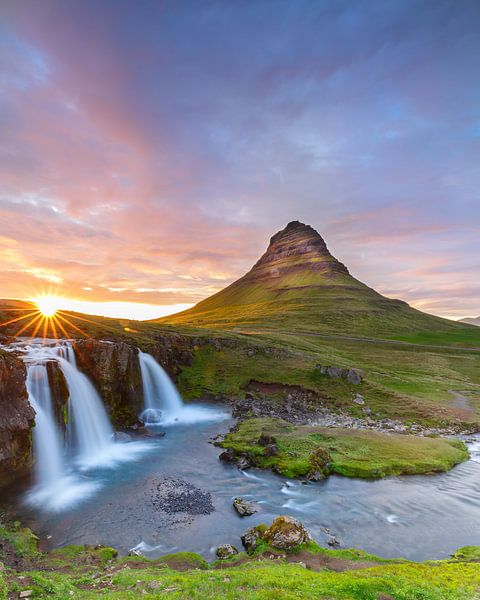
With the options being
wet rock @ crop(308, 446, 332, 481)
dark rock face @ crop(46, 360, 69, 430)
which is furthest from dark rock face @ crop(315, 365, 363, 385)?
dark rock face @ crop(46, 360, 69, 430)

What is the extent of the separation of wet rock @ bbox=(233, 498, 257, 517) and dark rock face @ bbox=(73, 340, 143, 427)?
87.8 feet

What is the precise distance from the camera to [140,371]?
60094 mm

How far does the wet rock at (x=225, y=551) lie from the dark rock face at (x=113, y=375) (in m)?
31.5

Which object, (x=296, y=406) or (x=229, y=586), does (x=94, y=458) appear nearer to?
(x=229, y=586)

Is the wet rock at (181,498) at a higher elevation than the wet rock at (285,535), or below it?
below

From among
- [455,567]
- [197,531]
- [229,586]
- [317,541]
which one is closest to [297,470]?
[317,541]

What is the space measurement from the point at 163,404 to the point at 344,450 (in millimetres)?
33592

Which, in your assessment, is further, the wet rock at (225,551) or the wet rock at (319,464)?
the wet rock at (319,464)

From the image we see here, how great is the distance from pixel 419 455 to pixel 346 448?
8.01 m

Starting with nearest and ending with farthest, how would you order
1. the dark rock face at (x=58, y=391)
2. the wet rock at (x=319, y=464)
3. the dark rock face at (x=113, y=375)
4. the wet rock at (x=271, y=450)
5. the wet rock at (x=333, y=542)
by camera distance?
the wet rock at (x=333, y=542) < the wet rock at (x=319, y=464) < the wet rock at (x=271, y=450) < the dark rock face at (x=58, y=391) < the dark rock face at (x=113, y=375)

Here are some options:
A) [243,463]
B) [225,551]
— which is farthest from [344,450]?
[225,551]

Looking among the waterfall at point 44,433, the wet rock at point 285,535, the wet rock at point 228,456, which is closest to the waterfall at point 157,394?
the waterfall at point 44,433

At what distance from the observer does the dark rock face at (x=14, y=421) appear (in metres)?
31.2

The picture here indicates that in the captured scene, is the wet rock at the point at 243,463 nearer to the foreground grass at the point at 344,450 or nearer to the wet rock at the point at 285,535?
the foreground grass at the point at 344,450
